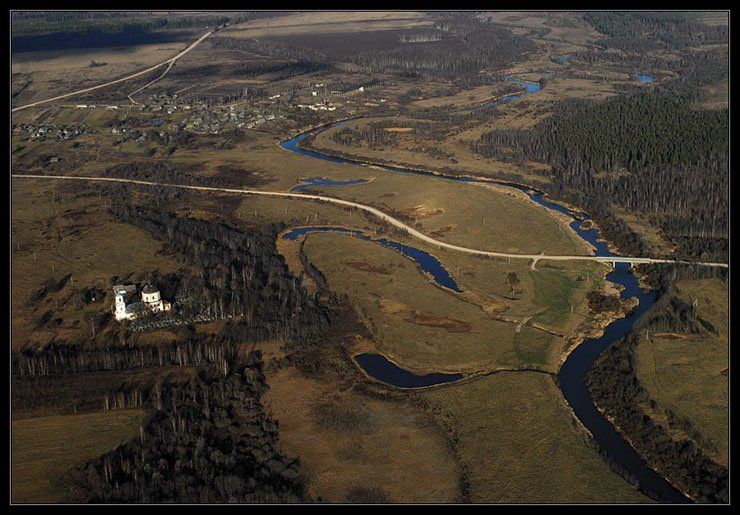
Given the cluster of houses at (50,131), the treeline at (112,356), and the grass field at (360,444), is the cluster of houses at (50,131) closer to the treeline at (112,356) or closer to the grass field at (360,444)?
the treeline at (112,356)

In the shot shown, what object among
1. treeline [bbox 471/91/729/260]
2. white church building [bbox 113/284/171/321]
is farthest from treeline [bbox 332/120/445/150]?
white church building [bbox 113/284/171/321]

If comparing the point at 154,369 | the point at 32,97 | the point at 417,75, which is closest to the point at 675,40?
the point at 417,75

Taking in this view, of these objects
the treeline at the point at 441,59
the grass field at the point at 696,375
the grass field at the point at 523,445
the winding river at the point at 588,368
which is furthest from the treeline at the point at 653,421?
the treeline at the point at 441,59

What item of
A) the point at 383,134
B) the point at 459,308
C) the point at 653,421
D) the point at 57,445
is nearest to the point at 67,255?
the point at 57,445

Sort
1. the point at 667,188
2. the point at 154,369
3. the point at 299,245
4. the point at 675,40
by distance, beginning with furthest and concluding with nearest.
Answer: the point at 675,40 < the point at 667,188 < the point at 299,245 < the point at 154,369

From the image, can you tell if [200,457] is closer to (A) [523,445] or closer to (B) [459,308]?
(A) [523,445]

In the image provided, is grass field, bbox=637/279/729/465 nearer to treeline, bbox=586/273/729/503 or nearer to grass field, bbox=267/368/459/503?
treeline, bbox=586/273/729/503

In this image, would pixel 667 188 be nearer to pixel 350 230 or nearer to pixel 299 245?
pixel 350 230
